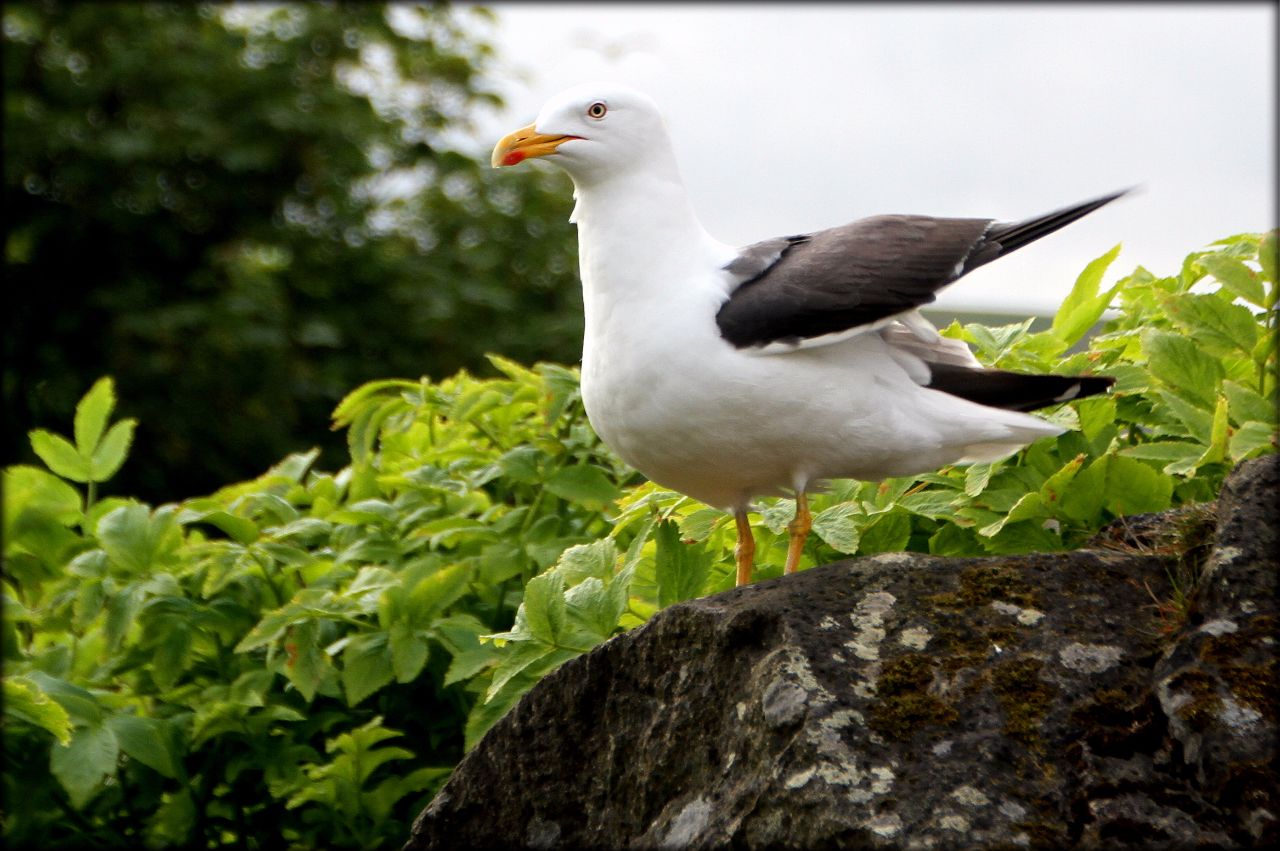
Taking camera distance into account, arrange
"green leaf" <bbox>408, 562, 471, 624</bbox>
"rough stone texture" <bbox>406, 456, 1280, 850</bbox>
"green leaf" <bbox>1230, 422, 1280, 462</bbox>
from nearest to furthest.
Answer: "rough stone texture" <bbox>406, 456, 1280, 850</bbox> → "green leaf" <bbox>1230, 422, 1280, 462</bbox> → "green leaf" <bbox>408, 562, 471, 624</bbox>

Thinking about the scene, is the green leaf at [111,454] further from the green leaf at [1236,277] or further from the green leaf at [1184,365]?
the green leaf at [1236,277]

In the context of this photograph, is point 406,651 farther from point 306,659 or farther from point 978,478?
point 978,478

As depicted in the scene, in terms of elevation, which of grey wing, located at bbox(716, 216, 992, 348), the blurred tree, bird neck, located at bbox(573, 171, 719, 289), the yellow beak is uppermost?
the yellow beak

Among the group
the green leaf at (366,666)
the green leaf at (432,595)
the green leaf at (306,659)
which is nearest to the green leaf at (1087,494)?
the green leaf at (432,595)

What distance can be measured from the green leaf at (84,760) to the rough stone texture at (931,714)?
1.04 m

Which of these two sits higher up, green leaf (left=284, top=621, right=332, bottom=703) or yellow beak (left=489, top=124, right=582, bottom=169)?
yellow beak (left=489, top=124, right=582, bottom=169)

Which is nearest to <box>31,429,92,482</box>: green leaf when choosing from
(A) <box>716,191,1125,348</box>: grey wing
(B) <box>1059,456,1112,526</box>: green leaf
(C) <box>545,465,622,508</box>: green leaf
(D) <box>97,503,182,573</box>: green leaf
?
(D) <box>97,503,182,573</box>: green leaf

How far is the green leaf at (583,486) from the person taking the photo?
4273 mm

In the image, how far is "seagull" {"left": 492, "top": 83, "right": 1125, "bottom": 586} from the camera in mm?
3354

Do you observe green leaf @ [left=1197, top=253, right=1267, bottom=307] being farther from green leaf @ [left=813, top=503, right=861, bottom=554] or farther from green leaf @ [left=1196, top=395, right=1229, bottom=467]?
green leaf @ [left=813, top=503, right=861, bottom=554]

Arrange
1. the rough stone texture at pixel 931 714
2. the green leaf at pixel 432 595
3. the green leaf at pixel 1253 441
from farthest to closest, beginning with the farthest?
the green leaf at pixel 432 595, the green leaf at pixel 1253 441, the rough stone texture at pixel 931 714

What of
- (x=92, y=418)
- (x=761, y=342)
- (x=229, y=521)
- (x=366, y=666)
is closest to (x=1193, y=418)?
(x=761, y=342)

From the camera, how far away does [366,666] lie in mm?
3967

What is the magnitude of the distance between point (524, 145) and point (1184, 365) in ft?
5.41
